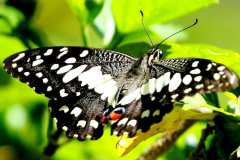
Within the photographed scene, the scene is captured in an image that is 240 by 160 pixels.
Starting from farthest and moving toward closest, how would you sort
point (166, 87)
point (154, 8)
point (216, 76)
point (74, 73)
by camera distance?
point (74, 73), point (154, 8), point (166, 87), point (216, 76)

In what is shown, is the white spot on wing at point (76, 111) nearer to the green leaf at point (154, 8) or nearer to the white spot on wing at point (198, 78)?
the green leaf at point (154, 8)

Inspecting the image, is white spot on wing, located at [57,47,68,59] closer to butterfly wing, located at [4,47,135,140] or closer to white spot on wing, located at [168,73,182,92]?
butterfly wing, located at [4,47,135,140]

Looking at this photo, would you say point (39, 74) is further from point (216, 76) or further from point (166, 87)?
point (216, 76)

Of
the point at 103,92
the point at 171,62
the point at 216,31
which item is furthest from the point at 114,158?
the point at 216,31

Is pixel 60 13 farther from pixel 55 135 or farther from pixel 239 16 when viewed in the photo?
pixel 55 135

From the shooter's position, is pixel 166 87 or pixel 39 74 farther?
pixel 39 74

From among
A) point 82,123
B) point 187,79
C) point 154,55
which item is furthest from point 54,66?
point 187,79

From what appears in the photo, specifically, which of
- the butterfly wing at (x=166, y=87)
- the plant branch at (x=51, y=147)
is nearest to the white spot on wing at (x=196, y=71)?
the butterfly wing at (x=166, y=87)
